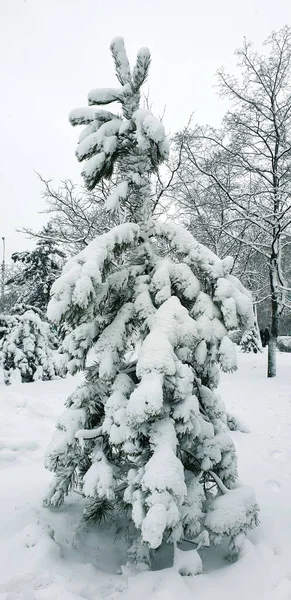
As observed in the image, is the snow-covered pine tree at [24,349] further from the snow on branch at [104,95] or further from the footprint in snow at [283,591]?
the footprint in snow at [283,591]

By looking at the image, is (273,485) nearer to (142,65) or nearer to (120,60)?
(142,65)

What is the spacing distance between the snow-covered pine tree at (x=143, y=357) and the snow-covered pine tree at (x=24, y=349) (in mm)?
8425

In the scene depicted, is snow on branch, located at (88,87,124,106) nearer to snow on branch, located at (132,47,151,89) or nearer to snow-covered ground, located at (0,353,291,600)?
snow on branch, located at (132,47,151,89)

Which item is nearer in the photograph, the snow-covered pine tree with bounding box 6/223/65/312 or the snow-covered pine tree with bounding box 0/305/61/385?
the snow-covered pine tree with bounding box 0/305/61/385

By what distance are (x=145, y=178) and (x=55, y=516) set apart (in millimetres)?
3315

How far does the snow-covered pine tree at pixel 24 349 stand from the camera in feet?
37.2

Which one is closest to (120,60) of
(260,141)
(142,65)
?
(142,65)

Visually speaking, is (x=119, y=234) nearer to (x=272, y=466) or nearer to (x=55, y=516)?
(x=55, y=516)

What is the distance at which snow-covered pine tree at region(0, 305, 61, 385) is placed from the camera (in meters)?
11.3

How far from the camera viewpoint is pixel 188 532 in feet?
9.30

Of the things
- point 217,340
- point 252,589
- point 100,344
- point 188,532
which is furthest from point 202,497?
point 100,344

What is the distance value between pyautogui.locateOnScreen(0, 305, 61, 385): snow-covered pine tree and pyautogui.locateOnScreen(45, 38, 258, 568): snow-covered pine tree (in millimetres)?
8425

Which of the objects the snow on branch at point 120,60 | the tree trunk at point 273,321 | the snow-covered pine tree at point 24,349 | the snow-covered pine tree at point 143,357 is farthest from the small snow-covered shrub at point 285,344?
the snow on branch at point 120,60

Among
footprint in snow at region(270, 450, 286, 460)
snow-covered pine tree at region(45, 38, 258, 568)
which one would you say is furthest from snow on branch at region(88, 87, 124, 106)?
footprint in snow at region(270, 450, 286, 460)
